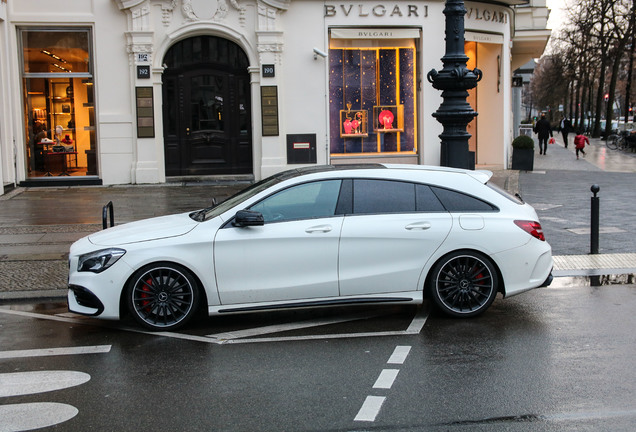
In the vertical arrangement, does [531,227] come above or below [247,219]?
below

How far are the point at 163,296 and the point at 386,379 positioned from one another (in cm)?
246

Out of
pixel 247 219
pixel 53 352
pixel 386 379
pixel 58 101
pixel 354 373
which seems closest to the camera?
pixel 386 379

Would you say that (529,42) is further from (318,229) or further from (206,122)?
(318,229)

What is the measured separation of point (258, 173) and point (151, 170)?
Answer: 274 centimetres

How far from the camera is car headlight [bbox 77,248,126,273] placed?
23.6 ft

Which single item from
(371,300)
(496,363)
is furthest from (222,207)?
(496,363)

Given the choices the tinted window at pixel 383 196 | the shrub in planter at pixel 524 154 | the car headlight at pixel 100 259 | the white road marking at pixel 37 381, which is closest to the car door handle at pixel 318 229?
the tinted window at pixel 383 196

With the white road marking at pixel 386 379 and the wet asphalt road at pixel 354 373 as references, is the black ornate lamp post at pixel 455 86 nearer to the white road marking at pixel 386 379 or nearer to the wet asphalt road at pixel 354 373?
the wet asphalt road at pixel 354 373

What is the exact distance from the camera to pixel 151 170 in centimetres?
2006

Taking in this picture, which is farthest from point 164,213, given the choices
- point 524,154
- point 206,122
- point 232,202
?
point 524,154

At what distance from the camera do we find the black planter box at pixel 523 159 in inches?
968

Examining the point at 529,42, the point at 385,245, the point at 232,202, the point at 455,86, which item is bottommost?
the point at 385,245

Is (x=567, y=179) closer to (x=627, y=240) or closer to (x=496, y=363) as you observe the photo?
(x=627, y=240)

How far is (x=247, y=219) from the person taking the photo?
23.6 ft
